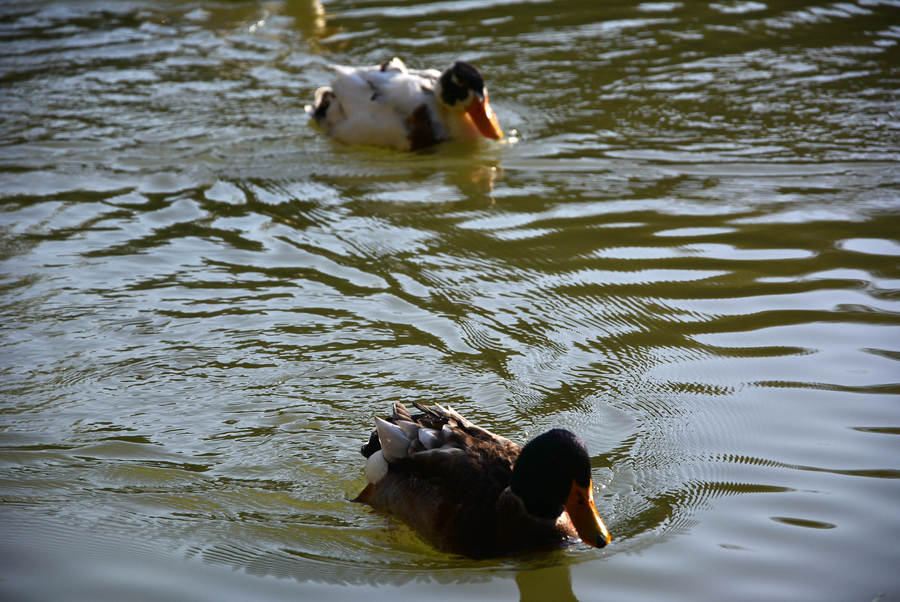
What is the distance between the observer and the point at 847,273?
6367 mm

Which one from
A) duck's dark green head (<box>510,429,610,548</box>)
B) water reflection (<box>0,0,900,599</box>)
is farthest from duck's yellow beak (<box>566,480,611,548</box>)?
water reflection (<box>0,0,900,599</box>)

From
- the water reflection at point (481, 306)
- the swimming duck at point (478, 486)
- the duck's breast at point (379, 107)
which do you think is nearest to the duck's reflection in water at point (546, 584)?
the water reflection at point (481, 306)

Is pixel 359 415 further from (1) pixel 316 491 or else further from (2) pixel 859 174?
(2) pixel 859 174

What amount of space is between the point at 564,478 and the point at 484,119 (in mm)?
5576

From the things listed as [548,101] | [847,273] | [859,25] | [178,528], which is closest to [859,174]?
[847,273]

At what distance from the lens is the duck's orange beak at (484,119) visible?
29.3 feet

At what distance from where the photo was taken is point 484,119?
9.00 metres

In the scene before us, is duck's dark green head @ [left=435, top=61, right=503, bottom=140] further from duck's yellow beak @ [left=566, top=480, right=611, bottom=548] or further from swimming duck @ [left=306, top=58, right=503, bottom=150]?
duck's yellow beak @ [left=566, top=480, right=611, bottom=548]

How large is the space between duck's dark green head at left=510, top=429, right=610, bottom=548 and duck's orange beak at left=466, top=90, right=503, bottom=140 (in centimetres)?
543

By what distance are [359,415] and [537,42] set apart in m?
7.84

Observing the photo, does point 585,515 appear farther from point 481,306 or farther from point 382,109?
point 382,109

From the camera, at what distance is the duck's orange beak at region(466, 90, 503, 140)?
8.94 metres

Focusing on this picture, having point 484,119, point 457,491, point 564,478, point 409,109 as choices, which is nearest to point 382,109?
point 409,109

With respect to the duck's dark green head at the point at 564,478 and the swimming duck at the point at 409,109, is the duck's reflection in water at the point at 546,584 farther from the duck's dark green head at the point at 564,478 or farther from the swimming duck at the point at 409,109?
the swimming duck at the point at 409,109
